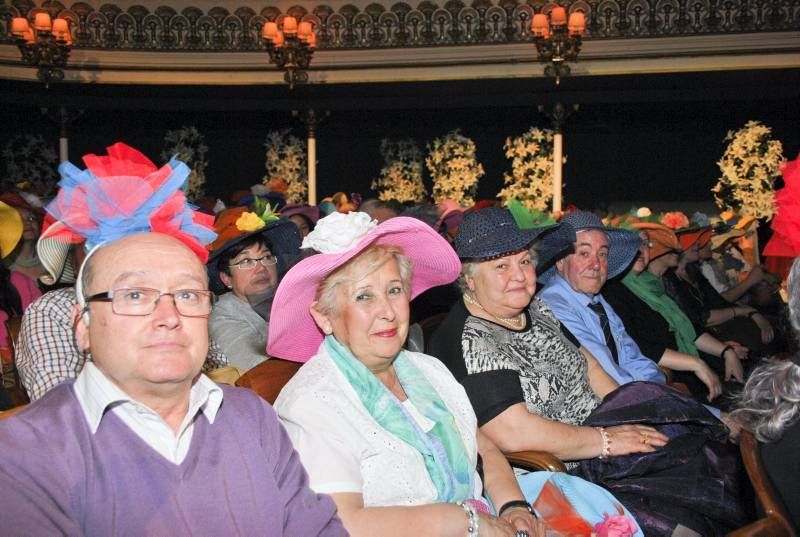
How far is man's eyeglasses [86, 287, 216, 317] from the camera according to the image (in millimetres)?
1670

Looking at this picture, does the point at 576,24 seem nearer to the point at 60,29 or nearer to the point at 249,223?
the point at 60,29

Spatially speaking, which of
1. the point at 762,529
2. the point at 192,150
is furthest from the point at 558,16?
the point at 762,529

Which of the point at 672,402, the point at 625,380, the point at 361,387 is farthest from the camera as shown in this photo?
the point at 625,380

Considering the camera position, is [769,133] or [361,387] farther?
[769,133]

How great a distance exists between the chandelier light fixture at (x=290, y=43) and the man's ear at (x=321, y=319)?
23.8 feet

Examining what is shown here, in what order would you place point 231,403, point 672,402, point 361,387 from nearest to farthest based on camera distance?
point 231,403
point 361,387
point 672,402

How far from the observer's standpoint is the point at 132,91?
422 inches

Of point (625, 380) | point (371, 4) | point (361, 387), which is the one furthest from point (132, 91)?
point (361, 387)

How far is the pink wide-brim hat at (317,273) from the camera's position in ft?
7.73

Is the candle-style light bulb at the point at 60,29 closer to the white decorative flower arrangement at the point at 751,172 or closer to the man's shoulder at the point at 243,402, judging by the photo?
the white decorative flower arrangement at the point at 751,172

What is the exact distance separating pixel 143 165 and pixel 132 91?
940 cm

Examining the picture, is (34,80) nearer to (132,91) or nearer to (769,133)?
(132,91)

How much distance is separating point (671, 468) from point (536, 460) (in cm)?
50

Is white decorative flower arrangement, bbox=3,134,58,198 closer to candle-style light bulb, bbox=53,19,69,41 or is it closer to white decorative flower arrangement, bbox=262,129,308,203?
candle-style light bulb, bbox=53,19,69,41
